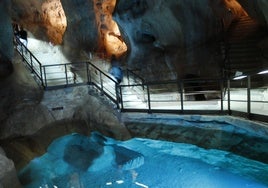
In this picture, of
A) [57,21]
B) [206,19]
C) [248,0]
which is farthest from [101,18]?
[248,0]

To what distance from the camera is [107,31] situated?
18.3 metres

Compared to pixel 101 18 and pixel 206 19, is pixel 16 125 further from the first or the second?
pixel 101 18

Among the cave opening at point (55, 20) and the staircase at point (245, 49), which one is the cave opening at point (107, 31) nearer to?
the cave opening at point (55, 20)

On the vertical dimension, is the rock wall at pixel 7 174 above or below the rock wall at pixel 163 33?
below

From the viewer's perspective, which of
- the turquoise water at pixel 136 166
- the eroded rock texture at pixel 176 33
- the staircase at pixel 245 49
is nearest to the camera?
the turquoise water at pixel 136 166

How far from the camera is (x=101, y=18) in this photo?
17750 millimetres

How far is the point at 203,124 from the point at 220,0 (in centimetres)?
850

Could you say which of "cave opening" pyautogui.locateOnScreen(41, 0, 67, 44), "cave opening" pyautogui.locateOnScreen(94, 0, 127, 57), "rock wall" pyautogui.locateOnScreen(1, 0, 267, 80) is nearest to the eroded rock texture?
"rock wall" pyautogui.locateOnScreen(1, 0, 267, 80)

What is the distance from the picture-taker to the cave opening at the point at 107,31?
17484 mm

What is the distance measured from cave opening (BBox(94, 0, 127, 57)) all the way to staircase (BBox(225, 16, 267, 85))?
289 inches

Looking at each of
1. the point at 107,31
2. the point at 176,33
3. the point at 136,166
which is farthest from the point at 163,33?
the point at 136,166

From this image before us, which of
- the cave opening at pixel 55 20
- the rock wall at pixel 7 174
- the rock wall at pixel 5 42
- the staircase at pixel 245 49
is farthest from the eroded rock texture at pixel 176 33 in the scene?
the rock wall at pixel 7 174

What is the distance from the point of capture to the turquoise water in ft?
23.1

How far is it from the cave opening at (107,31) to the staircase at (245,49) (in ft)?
24.1
